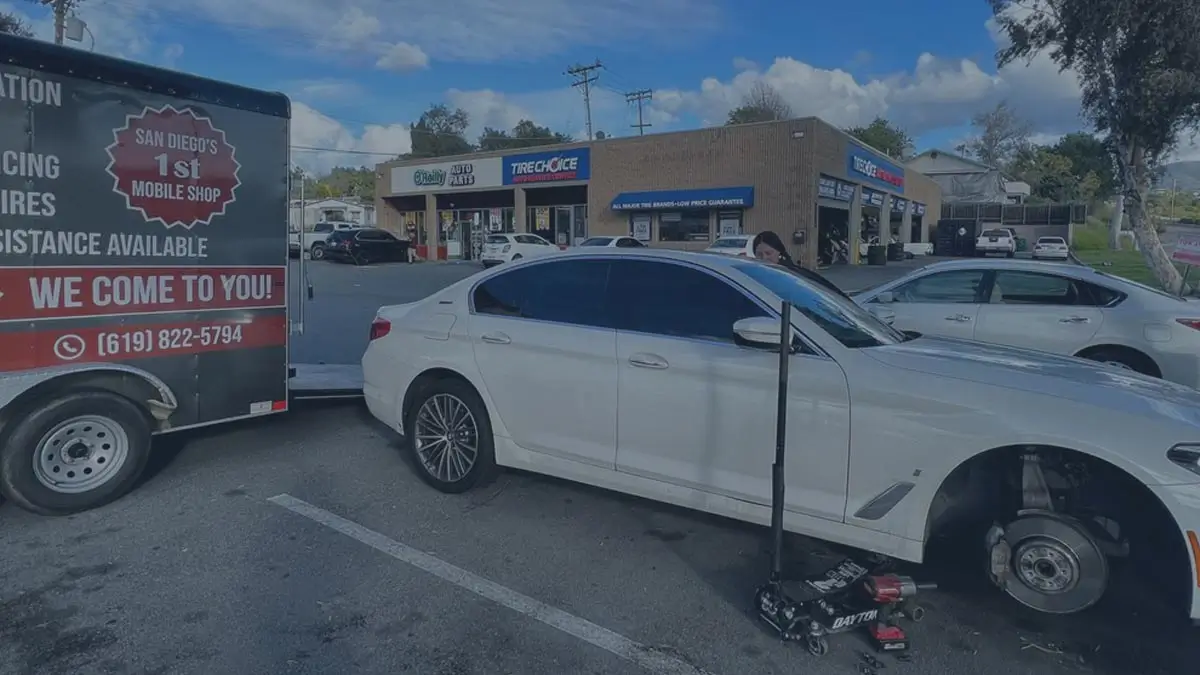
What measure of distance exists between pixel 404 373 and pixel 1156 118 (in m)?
21.8

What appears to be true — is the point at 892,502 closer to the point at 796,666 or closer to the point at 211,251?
the point at 796,666

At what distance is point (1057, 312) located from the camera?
7629mm

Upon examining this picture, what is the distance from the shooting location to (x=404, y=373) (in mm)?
5422

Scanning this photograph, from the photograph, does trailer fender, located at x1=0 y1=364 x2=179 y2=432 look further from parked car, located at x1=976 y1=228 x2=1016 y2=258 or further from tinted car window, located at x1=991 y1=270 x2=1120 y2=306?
parked car, located at x1=976 y1=228 x2=1016 y2=258

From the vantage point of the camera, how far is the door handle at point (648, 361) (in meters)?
4.27

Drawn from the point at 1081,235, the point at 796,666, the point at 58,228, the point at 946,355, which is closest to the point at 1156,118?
the point at 946,355

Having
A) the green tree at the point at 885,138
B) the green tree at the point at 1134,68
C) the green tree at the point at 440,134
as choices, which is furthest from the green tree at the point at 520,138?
the green tree at the point at 1134,68

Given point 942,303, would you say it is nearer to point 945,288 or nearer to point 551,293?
point 945,288

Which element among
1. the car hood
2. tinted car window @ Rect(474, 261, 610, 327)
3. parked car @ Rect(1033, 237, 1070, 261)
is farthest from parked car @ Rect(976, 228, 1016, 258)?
tinted car window @ Rect(474, 261, 610, 327)

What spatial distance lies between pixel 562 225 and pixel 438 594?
37485 mm

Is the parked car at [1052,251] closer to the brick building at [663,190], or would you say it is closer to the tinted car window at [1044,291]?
the brick building at [663,190]

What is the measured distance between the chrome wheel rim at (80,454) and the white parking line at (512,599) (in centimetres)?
112

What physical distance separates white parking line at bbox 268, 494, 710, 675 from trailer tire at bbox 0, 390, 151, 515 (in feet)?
3.49

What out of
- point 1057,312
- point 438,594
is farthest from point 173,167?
point 1057,312
